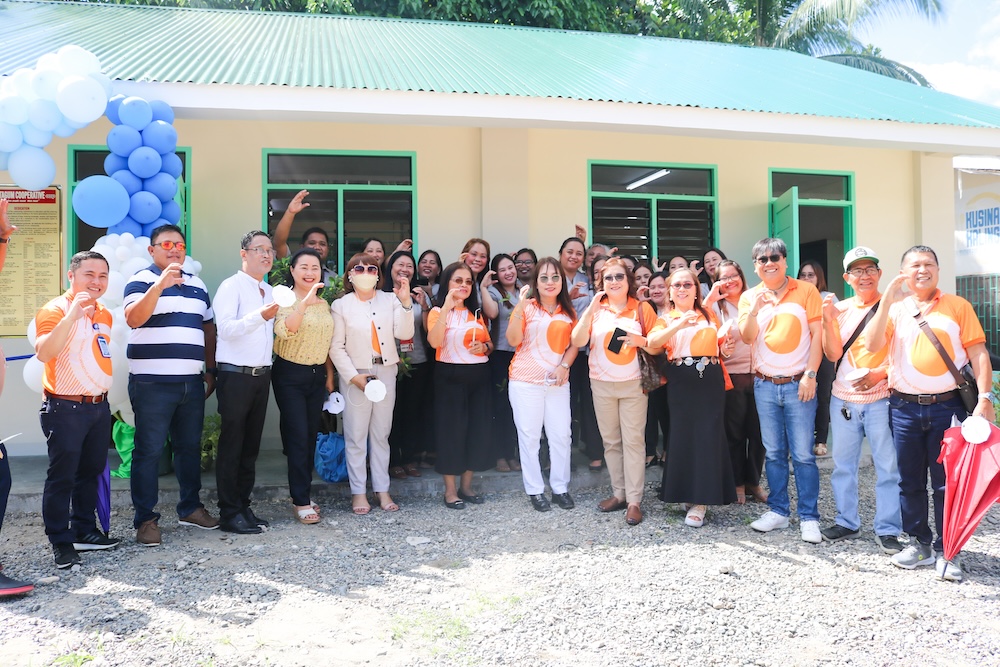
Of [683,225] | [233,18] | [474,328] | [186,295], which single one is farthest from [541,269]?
[233,18]

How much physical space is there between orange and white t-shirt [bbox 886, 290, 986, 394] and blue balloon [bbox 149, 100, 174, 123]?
475cm

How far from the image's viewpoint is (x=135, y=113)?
14.7 feet

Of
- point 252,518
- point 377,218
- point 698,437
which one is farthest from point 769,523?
point 377,218

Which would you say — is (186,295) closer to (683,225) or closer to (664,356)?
(664,356)

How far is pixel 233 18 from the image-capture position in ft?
27.8

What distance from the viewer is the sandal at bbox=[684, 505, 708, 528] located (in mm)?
4254

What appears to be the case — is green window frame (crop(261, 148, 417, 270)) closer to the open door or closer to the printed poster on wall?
the printed poster on wall

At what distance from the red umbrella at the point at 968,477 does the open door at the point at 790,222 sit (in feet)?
10.7

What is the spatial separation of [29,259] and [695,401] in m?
5.54

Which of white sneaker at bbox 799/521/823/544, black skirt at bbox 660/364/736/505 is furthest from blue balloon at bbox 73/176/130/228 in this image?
white sneaker at bbox 799/521/823/544

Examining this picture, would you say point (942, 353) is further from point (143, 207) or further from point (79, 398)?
point (143, 207)

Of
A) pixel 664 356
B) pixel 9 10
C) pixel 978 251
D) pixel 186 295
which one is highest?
pixel 9 10

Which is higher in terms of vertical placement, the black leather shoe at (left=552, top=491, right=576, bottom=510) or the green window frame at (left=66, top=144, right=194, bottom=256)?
the green window frame at (left=66, top=144, right=194, bottom=256)

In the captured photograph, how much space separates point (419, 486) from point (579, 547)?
1.47m
